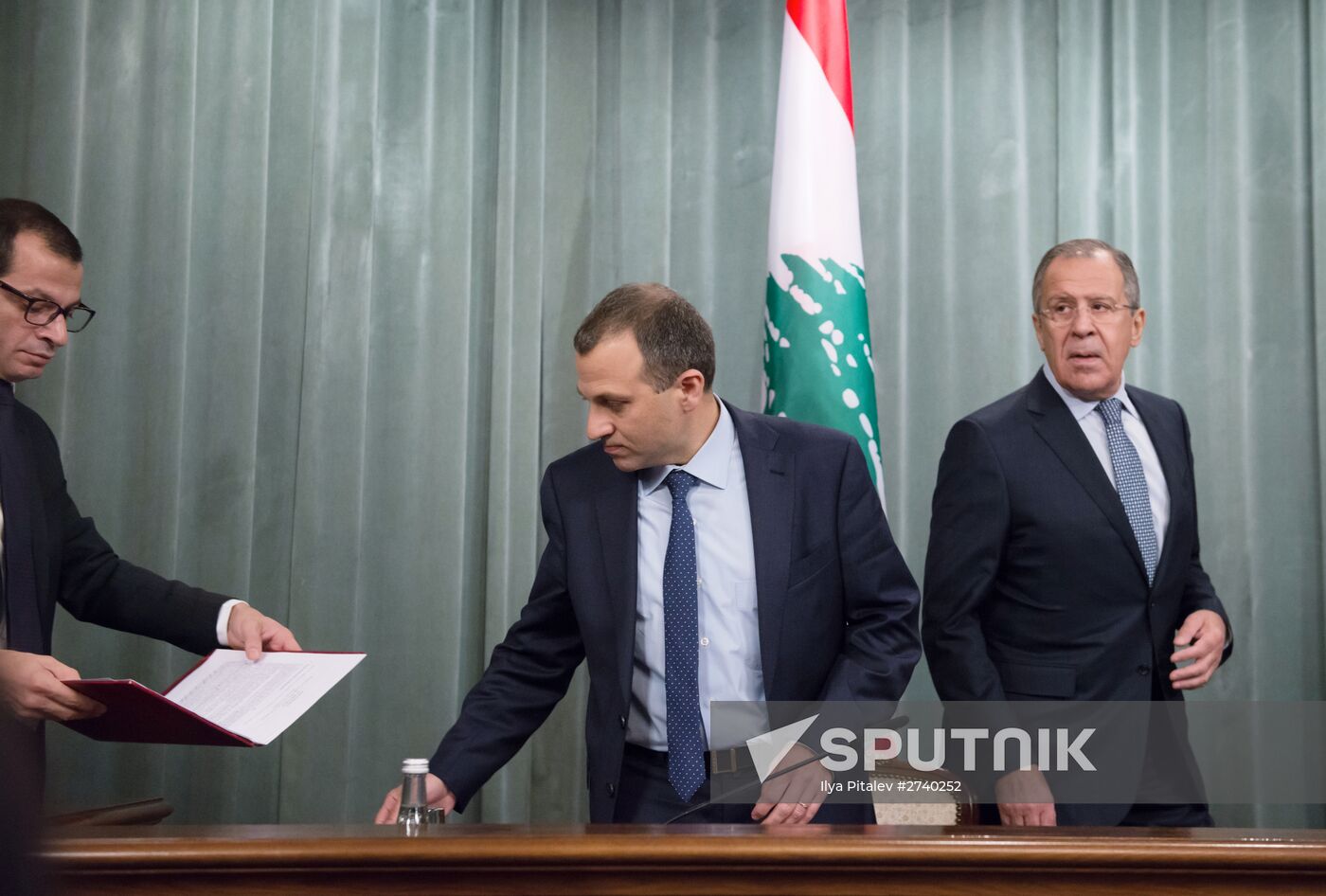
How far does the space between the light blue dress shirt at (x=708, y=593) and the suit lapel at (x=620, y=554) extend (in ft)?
0.08

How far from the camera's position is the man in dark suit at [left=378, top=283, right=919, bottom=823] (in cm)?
208

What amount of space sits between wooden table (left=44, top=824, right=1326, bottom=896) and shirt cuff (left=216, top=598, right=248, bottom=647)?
102 cm

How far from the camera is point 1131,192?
3.63 metres

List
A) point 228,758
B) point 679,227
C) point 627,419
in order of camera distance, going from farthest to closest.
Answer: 1. point 679,227
2. point 228,758
3. point 627,419

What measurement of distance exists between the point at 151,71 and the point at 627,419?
7.44 ft

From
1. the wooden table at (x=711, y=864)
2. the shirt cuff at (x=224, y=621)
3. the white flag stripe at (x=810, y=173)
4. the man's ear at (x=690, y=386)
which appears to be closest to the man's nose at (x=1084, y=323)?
the man's ear at (x=690, y=386)

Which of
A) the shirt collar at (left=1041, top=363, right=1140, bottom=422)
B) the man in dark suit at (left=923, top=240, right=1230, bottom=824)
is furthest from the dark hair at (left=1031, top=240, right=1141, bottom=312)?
the shirt collar at (left=1041, top=363, right=1140, bottom=422)

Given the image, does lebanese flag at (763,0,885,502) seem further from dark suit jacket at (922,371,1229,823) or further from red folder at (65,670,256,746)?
red folder at (65,670,256,746)

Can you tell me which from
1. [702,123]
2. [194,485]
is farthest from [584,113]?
[194,485]

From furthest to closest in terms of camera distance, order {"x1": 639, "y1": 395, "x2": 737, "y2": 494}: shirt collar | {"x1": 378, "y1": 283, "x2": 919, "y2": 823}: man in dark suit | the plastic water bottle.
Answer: {"x1": 639, "y1": 395, "x2": 737, "y2": 494}: shirt collar → {"x1": 378, "y1": 283, "x2": 919, "y2": 823}: man in dark suit → the plastic water bottle

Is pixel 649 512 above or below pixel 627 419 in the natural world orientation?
below

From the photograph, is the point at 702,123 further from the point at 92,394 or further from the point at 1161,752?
the point at 1161,752

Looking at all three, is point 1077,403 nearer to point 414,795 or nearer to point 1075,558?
point 1075,558

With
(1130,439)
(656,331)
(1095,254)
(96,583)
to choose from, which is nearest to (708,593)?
(656,331)
